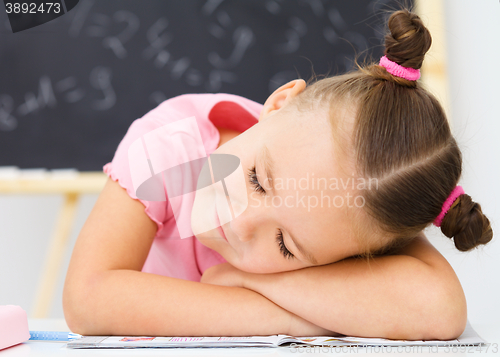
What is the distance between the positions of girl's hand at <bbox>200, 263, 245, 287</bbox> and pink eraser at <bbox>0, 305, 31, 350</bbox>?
253 mm

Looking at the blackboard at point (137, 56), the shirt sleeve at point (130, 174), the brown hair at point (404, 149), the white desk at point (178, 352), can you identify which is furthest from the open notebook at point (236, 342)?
the blackboard at point (137, 56)

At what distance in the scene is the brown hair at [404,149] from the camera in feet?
1.67

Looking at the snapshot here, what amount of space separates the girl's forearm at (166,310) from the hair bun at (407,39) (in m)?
0.38

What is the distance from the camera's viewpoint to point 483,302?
0.82 meters

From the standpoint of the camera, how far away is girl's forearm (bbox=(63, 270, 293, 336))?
1.75 ft

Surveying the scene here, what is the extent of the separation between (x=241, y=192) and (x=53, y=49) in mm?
1024

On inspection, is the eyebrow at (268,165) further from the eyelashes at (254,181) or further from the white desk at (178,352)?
the white desk at (178,352)

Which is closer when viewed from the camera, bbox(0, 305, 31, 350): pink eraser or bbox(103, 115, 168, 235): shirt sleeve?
bbox(0, 305, 31, 350): pink eraser

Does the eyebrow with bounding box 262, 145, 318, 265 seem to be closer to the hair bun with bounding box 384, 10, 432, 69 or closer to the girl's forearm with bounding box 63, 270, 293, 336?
the girl's forearm with bounding box 63, 270, 293, 336

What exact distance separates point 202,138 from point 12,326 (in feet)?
1.41

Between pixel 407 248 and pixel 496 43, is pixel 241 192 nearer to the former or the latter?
A: pixel 407 248

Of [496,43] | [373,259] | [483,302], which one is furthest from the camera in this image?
[496,43]

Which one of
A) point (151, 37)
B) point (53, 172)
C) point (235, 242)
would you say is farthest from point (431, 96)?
point (53, 172)

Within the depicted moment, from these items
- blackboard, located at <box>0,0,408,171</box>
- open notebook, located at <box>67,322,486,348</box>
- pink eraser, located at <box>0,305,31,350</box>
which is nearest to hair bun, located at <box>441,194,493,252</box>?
open notebook, located at <box>67,322,486,348</box>
